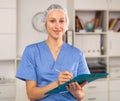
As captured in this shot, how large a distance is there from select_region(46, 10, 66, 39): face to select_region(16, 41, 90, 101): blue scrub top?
15cm

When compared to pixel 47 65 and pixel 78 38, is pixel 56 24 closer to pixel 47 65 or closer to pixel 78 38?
pixel 47 65

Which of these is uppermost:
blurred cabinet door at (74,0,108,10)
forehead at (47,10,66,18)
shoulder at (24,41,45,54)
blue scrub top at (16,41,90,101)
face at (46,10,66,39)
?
blurred cabinet door at (74,0,108,10)

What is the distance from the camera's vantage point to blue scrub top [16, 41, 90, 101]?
4.95ft

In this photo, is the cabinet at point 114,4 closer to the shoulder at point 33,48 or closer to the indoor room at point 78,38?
the indoor room at point 78,38

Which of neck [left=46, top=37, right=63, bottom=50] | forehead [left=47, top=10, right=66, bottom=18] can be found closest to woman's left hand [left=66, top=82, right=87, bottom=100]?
neck [left=46, top=37, right=63, bottom=50]

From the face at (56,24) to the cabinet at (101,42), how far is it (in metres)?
2.01

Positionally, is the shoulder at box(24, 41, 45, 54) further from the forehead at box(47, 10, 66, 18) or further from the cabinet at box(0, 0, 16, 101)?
the cabinet at box(0, 0, 16, 101)

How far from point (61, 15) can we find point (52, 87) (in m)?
0.48

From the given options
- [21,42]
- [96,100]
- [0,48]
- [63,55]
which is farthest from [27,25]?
[63,55]

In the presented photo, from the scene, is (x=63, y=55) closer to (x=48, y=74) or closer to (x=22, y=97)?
(x=48, y=74)

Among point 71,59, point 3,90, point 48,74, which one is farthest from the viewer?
point 3,90

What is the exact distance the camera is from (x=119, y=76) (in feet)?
12.2

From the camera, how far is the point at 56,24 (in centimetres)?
149

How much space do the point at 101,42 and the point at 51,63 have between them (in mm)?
2407
